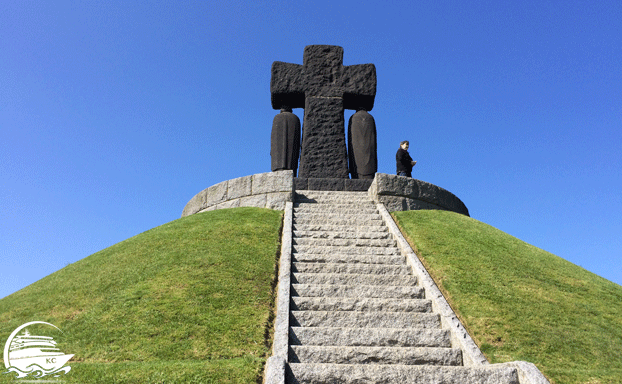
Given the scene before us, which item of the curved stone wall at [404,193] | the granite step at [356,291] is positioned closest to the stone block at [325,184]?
the curved stone wall at [404,193]

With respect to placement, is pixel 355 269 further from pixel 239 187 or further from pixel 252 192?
pixel 239 187

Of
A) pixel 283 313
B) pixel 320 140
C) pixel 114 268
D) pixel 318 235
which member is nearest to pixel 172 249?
pixel 114 268

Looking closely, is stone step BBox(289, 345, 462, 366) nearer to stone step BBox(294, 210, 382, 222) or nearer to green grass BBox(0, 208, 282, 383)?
green grass BBox(0, 208, 282, 383)

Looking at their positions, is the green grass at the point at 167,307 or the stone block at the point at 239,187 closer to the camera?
the green grass at the point at 167,307

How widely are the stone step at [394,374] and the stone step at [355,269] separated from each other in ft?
9.73

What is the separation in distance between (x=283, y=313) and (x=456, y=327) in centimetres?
237

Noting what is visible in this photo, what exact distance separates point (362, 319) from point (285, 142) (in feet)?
27.1

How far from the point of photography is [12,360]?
576cm

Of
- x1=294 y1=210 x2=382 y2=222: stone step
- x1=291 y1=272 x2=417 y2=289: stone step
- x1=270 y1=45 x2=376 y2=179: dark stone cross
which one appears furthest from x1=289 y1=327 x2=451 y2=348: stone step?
x1=270 y1=45 x2=376 y2=179: dark stone cross

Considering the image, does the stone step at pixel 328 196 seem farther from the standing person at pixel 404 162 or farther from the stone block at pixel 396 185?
the standing person at pixel 404 162

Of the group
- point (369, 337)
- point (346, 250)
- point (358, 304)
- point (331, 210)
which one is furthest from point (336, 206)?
point (369, 337)

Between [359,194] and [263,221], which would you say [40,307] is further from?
[359,194]

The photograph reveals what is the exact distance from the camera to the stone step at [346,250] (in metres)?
8.98

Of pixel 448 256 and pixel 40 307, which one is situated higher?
pixel 448 256
